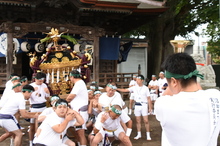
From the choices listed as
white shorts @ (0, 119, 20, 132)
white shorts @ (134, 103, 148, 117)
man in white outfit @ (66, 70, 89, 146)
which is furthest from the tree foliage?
white shorts @ (0, 119, 20, 132)

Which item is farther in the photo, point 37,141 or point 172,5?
point 172,5

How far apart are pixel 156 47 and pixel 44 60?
10844mm

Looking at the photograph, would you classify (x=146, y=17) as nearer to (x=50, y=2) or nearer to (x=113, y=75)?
(x=113, y=75)

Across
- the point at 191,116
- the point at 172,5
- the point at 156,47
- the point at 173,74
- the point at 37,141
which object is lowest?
the point at 37,141

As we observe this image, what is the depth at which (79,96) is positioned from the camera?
6039mm

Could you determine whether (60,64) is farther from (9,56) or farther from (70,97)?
(9,56)

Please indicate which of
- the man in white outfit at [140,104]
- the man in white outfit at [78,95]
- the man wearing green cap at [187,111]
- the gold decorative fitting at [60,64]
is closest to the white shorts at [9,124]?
the man in white outfit at [78,95]

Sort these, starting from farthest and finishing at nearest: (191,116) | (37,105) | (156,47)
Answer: (156,47)
(37,105)
(191,116)

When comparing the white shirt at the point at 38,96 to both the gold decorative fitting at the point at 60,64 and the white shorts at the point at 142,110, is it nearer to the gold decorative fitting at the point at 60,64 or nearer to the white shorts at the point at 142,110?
the gold decorative fitting at the point at 60,64

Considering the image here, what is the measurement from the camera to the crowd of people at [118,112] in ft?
5.90

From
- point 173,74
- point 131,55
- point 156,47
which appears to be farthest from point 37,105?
point 131,55

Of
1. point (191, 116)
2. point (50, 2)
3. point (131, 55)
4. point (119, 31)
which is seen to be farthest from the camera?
point (131, 55)

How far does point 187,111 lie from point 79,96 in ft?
14.7

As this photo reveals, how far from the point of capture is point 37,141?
403cm
